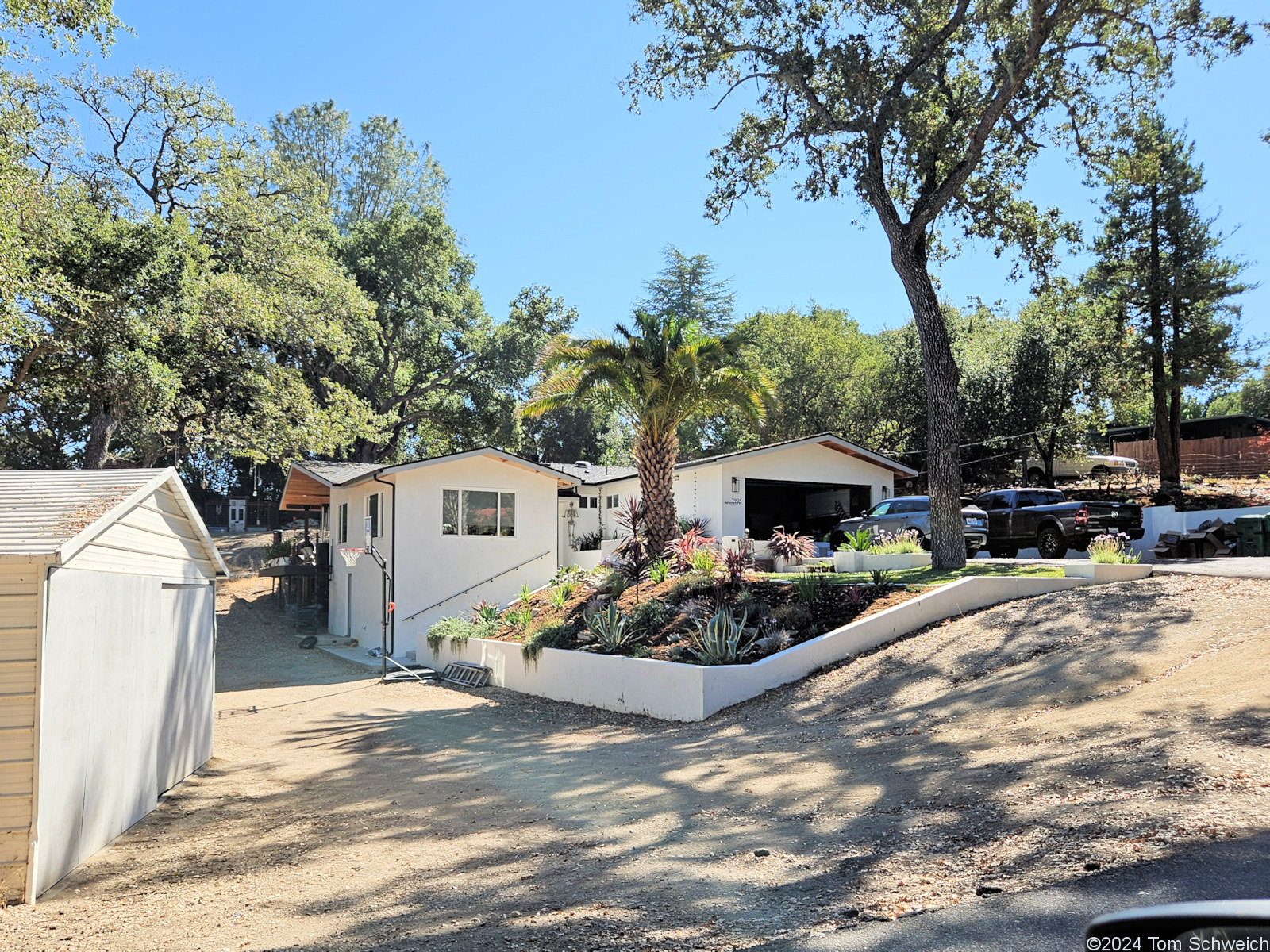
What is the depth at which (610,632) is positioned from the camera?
1517 cm

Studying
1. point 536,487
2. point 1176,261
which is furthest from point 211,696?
point 1176,261

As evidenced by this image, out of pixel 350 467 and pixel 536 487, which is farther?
pixel 350 467

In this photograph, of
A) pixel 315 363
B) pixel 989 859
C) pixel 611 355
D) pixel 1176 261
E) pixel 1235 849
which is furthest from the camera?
pixel 315 363

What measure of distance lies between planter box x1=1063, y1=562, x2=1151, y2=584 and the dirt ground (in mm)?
748

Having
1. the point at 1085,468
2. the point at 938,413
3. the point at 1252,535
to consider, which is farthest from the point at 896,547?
the point at 1085,468

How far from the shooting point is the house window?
23.1 meters

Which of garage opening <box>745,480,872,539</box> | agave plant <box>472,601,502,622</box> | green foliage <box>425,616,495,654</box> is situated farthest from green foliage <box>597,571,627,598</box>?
garage opening <box>745,480,872,539</box>

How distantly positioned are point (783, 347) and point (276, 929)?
1659 inches

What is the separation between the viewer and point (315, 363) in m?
37.5

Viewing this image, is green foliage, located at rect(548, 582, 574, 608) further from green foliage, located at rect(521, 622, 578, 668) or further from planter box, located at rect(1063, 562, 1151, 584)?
planter box, located at rect(1063, 562, 1151, 584)

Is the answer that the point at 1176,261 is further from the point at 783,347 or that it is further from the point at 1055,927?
the point at 1055,927

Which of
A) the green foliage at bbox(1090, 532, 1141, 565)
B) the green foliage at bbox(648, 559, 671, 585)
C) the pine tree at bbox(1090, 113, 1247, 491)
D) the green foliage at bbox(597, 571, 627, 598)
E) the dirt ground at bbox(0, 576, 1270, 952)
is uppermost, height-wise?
the pine tree at bbox(1090, 113, 1247, 491)

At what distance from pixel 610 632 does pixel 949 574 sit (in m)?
5.92

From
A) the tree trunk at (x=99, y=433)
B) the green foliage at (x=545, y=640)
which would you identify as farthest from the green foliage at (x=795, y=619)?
the tree trunk at (x=99, y=433)
